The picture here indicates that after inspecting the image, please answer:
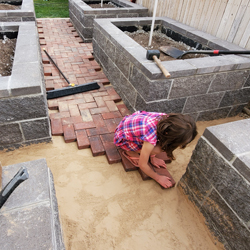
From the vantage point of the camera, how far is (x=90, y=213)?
1.90m

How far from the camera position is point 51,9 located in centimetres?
902

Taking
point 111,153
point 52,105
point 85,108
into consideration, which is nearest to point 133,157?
point 111,153

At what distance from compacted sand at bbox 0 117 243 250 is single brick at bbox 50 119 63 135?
236 millimetres

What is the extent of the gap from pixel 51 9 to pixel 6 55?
7364 millimetres

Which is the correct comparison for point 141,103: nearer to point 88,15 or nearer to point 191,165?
point 191,165

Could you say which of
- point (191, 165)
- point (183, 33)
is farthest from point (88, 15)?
point (191, 165)

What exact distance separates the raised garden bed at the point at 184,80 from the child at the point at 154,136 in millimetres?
575

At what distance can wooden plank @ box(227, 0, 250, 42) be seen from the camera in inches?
122

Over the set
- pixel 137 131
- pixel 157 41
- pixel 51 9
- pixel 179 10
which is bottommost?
pixel 51 9

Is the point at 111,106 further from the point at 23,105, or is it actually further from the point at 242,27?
the point at 242,27

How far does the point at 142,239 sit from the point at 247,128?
135cm

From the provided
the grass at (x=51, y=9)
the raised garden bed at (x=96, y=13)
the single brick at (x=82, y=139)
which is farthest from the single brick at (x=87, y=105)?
the grass at (x=51, y=9)

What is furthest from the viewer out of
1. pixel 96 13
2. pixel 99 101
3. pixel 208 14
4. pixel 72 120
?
pixel 96 13

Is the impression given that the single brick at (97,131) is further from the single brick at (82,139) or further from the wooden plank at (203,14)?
the wooden plank at (203,14)
